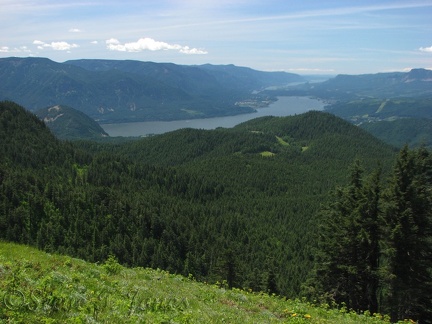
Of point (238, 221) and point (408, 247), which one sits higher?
point (408, 247)

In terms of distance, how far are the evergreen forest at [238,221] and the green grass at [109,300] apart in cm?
881

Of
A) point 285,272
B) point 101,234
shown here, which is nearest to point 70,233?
point 101,234

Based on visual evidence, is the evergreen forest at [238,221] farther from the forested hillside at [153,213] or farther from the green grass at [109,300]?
the green grass at [109,300]

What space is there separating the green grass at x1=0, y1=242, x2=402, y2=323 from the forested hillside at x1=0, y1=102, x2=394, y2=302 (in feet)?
104

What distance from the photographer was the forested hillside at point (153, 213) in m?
82.1

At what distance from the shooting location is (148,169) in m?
168

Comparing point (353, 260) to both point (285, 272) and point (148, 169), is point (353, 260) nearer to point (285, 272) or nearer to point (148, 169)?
point (285, 272)

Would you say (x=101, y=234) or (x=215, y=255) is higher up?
(x=101, y=234)

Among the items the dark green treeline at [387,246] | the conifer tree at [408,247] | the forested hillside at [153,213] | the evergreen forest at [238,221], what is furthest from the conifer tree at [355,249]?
the forested hillside at [153,213]

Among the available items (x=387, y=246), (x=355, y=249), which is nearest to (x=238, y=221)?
(x=355, y=249)

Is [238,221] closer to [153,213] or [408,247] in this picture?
[153,213]

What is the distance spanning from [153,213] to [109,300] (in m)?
96.1

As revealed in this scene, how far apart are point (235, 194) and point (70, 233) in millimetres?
101513

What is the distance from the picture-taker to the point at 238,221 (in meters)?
130
